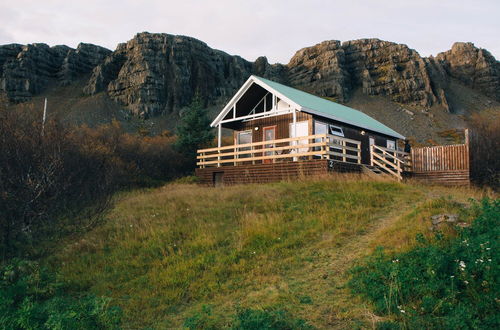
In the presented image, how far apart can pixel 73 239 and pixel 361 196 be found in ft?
32.6

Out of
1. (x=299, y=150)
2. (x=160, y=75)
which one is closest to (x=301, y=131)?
(x=299, y=150)

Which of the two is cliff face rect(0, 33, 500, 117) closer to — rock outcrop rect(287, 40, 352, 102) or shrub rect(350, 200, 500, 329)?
rock outcrop rect(287, 40, 352, 102)

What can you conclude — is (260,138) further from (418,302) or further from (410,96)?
A: (410,96)

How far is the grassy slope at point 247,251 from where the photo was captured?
6.76m

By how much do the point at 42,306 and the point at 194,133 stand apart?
27854 mm

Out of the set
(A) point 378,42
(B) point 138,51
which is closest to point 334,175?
(B) point 138,51

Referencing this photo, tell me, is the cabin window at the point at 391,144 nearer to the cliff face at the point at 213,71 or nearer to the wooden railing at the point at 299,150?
Answer: the wooden railing at the point at 299,150

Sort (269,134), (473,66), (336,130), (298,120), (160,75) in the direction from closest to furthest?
1. (298,120)
2. (336,130)
3. (269,134)
4. (160,75)
5. (473,66)

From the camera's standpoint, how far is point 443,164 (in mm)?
19078

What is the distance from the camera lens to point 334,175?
16.6 meters

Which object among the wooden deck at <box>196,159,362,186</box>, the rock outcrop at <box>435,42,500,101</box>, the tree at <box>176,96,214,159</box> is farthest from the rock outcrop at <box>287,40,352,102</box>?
the wooden deck at <box>196,159,362,186</box>

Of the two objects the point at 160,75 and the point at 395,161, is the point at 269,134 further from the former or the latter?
the point at 160,75

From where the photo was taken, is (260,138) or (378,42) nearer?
(260,138)

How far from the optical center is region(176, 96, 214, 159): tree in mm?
33156
